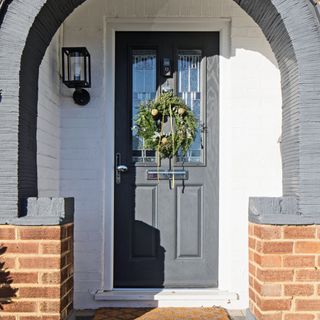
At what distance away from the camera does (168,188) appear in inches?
148

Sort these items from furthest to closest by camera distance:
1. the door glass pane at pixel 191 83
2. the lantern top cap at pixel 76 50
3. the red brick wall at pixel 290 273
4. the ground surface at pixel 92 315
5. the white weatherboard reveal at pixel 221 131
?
the door glass pane at pixel 191 83, the white weatherboard reveal at pixel 221 131, the lantern top cap at pixel 76 50, the ground surface at pixel 92 315, the red brick wall at pixel 290 273

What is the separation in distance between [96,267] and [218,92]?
1705 millimetres

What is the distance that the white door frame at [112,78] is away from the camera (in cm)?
371

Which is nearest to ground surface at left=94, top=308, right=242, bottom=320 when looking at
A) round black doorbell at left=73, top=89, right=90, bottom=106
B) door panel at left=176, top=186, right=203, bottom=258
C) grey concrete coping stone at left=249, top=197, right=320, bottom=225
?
door panel at left=176, top=186, right=203, bottom=258

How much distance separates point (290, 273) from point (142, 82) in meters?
1.99

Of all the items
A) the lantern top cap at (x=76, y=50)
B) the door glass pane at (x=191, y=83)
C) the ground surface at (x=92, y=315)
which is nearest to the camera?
the ground surface at (x=92, y=315)

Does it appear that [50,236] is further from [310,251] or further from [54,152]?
[310,251]

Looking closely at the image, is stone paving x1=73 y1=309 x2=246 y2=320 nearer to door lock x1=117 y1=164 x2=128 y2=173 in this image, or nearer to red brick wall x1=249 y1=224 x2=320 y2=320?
red brick wall x1=249 y1=224 x2=320 y2=320

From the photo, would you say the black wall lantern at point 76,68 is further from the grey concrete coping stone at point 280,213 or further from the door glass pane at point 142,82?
the grey concrete coping stone at point 280,213

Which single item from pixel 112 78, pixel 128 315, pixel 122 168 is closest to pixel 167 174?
pixel 122 168

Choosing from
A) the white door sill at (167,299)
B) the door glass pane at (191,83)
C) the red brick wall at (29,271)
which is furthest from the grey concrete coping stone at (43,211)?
the door glass pane at (191,83)

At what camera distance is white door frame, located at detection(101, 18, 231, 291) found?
3.71 m

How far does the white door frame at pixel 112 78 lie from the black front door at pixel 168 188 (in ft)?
0.16

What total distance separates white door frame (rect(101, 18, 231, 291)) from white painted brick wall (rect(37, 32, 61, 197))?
Answer: 383 millimetres
